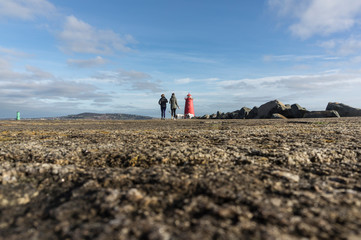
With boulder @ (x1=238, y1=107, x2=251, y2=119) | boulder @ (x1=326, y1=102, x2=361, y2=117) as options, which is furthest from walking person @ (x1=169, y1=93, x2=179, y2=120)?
boulder @ (x1=326, y1=102, x2=361, y2=117)

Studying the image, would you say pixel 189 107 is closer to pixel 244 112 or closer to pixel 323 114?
pixel 244 112

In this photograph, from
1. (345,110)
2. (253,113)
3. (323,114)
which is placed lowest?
(323,114)

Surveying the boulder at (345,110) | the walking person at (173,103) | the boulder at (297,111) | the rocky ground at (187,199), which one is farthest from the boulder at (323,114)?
the rocky ground at (187,199)

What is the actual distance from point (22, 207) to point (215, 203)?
32.9 inches

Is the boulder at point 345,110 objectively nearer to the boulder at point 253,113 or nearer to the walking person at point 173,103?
the boulder at point 253,113

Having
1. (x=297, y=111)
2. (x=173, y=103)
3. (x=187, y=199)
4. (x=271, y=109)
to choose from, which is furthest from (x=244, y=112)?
(x=187, y=199)

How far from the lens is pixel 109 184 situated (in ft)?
4.08

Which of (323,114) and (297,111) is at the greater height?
(297,111)

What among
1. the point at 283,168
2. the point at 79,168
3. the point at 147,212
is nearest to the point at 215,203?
the point at 147,212

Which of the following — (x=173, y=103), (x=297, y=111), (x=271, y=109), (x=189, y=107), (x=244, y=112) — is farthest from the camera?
(x=189, y=107)

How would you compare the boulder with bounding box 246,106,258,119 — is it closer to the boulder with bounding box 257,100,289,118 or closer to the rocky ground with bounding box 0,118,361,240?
the boulder with bounding box 257,100,289,118

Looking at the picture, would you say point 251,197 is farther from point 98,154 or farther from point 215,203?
point 98,154

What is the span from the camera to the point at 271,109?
793 inches

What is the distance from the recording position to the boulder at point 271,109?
786 inches
